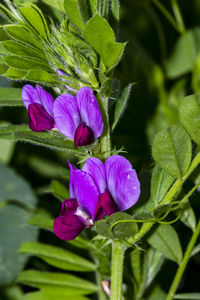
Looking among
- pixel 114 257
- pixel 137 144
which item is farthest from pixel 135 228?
pixel 137 144

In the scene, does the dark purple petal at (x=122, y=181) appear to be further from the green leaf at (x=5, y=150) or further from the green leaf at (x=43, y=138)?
the green leaf at (x=5, y=150)

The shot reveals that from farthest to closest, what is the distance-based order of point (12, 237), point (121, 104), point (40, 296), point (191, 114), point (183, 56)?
point (183, 56)
point (12, 237)
point (40, 296)
point (121, 104)
point (191, 114)

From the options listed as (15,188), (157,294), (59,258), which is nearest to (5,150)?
(15,188)

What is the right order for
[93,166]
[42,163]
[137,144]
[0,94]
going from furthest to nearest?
[42,163] → [137,144] → [0,94] → [93,166]

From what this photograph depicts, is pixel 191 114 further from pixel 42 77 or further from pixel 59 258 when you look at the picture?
pixel 59 258

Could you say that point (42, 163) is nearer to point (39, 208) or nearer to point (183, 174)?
point (39, 208)

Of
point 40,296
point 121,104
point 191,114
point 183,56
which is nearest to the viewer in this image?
point 191,114
